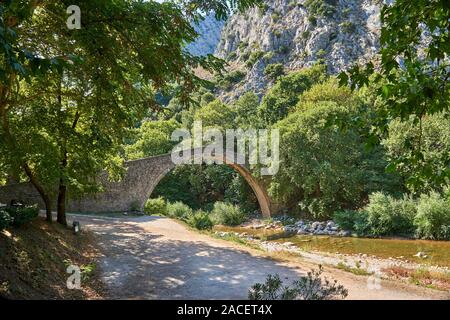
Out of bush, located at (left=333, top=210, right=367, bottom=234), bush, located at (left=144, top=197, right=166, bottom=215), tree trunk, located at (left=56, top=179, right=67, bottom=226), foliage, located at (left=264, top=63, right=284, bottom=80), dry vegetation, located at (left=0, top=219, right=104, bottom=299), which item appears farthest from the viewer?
foliage, located at (left=264, top=63, right=284, bottom=80)

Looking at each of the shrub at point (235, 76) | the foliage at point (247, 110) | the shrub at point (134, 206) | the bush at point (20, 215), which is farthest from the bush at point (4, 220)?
the shrub at point (235, 76)

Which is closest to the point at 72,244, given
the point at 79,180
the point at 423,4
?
the point at 79,180

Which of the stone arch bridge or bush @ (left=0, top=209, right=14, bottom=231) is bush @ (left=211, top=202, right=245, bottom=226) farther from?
bush @ (left=0, top=209, right=14, bottom=231)

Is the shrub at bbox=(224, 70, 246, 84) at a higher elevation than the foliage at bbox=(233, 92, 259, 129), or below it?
higher

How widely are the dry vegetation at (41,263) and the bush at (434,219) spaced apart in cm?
1222

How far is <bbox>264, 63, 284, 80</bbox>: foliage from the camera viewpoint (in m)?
49.1

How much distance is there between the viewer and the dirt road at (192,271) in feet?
18.6

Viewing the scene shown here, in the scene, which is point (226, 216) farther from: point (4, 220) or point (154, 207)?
point (4, 220)

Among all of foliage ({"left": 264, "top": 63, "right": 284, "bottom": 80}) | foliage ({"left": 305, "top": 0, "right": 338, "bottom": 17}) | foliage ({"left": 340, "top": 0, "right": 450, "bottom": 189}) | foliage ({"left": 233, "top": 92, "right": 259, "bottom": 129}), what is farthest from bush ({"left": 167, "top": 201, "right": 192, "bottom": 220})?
foliage ({"left": 305, "top": 0, "right": 338, "bottom": 17})

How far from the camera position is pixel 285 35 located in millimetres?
53000

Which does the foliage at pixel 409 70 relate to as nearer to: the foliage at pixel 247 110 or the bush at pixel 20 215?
the bush at pixel 20 215

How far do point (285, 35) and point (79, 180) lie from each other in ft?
162

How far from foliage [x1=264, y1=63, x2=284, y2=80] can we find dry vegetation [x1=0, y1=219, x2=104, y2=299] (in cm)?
4430

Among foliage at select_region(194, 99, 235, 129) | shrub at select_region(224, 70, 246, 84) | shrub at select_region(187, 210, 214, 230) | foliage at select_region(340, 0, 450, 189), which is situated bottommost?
shrub at select_region(187, 210, 214, 230)
